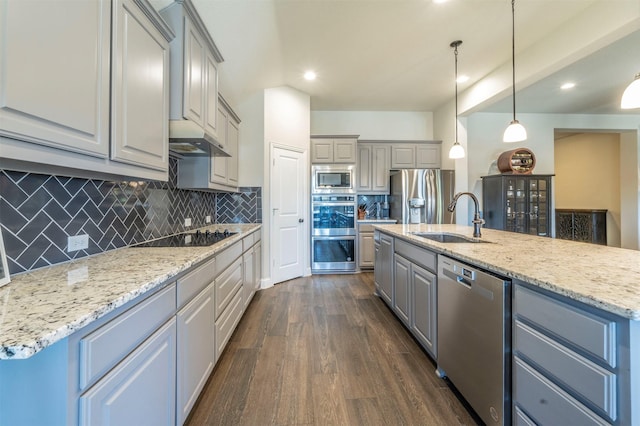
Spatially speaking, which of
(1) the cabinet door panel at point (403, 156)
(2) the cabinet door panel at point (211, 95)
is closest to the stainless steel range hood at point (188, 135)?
(2) the cabinet door panel at point (211, 95)

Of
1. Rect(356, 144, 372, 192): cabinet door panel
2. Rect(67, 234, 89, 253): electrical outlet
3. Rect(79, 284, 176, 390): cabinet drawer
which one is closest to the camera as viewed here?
Rect(79, 284, 176, 390): cabinet drawer

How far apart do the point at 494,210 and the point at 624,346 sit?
161 inches

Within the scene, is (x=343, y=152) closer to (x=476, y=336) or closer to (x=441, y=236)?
(x=441, y=236)

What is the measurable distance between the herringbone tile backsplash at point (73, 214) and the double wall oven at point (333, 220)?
7.69ft

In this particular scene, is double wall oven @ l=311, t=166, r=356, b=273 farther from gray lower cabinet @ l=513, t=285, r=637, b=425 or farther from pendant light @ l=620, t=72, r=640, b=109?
gray lower cabinet @ l=513, t=285, r=637, b=425

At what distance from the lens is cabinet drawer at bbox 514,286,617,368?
79 centimetres

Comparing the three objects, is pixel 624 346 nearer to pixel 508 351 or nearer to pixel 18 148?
pixel 508 351

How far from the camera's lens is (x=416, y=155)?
16.0ft

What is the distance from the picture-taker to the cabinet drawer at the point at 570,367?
0.79 meters

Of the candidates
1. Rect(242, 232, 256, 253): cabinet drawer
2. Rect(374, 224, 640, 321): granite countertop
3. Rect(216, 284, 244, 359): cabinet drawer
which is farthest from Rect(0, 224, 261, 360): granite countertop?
Rect(374, 224, 640, 321): granite countertop

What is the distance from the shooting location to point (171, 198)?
2441 millimetres

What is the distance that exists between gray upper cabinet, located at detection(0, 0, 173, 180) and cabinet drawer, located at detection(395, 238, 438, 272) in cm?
191

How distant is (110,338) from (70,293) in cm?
22

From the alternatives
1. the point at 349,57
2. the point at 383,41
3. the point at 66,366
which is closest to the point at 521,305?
the point at 66,366
